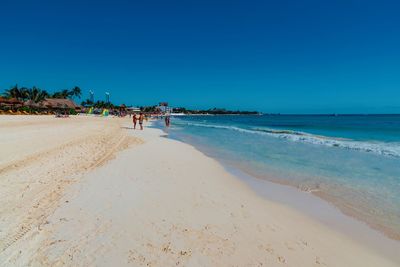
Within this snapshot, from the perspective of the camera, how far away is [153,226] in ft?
14.3

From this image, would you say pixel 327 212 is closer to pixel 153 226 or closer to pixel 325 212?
pixel 325 212

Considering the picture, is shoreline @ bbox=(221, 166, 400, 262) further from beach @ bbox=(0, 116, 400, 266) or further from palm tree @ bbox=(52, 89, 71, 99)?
palm tree @ bbox=(52, 89, 71, 99)

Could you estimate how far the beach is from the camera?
3.51 meters

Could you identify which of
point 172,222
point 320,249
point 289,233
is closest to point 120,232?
point 172,222

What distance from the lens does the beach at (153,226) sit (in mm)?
3514

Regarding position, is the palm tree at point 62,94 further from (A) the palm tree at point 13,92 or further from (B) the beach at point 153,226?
(B) the beach at point 153,226

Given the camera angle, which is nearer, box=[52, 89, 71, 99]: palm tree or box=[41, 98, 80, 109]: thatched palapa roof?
→ box=[41, 98, 80, 109]: thatched palapa roof

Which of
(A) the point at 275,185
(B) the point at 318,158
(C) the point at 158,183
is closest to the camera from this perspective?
(C) the point at 158,183

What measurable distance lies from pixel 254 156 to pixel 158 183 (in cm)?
671

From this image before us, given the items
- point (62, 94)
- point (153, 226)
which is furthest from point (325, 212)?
point (62, 94)

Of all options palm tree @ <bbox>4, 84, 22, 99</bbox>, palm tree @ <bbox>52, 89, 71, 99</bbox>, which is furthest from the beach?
palm tree @ <bbox>52, 89, 71, 99</bbox>

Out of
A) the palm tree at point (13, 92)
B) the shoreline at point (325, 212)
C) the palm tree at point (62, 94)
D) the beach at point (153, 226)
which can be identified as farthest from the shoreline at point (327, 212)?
the palm tree at point (62, 94)

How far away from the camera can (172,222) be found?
15.0ft

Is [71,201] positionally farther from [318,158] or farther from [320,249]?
[318,158]
